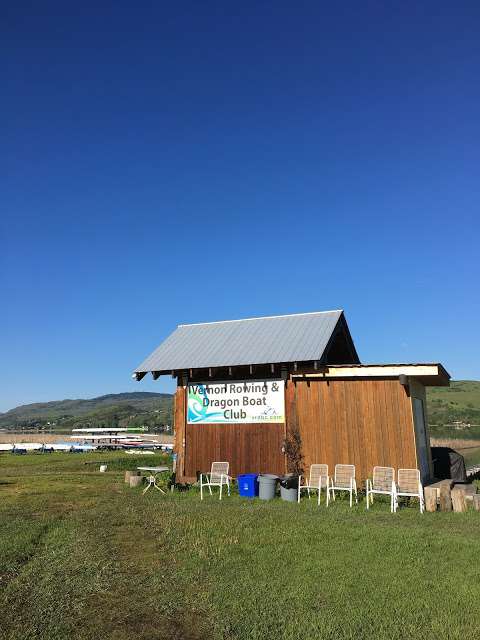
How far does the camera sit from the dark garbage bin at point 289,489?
44.6ft

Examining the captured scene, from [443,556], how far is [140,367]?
13.0 m

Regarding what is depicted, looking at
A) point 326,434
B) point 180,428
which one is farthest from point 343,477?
point 180,428

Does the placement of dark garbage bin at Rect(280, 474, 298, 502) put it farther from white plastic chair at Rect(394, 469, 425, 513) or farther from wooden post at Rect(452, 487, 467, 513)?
wooden post at Rect(452, 487, 467, 513)

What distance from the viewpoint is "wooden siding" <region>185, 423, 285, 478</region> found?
15.9m

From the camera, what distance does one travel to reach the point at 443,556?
7.30 meters

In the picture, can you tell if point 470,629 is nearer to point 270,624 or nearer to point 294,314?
point 270,624

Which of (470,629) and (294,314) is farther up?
(294,314)

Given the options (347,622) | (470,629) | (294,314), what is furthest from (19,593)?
(294,314)

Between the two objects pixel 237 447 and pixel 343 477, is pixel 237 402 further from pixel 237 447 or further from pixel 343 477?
pixel 343 477

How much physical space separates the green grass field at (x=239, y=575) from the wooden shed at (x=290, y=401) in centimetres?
350

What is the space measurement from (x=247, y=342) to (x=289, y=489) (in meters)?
5.83

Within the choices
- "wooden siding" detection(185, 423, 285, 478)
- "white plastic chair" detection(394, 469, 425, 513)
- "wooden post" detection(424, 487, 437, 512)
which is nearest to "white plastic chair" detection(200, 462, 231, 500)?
"wooden siding" detection(185, 423, 285, 478)

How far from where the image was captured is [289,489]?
Result: 13.7m

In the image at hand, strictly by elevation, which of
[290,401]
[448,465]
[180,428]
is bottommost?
[448,465]
